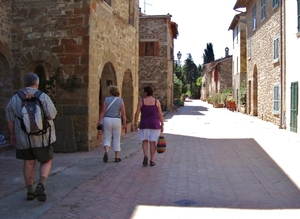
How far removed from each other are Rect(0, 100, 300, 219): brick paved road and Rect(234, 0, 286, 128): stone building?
800 cm

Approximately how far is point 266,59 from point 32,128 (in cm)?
1698

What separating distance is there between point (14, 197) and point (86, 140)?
14.5ft

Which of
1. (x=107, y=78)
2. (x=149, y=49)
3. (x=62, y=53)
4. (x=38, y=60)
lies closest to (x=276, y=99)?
(x=107, y=78)

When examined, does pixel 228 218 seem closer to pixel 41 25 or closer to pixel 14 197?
pixel 14 197

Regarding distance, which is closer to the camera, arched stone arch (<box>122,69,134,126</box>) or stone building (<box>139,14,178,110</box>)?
arched stone arch (<box>122,69,134,126</box>)

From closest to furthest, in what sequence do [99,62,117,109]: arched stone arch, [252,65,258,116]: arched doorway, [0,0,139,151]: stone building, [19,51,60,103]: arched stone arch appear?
[0,0,139,151]: stone building < [19,51,60,103]: arched stone arch < [99,62,117,109]: arched stone arch < [252,65,258,116]: arched doorway

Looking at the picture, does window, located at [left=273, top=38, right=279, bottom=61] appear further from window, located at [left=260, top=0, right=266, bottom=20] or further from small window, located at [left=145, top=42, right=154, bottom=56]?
small window, located at [left=145, top=42, right=154, bottom=56]

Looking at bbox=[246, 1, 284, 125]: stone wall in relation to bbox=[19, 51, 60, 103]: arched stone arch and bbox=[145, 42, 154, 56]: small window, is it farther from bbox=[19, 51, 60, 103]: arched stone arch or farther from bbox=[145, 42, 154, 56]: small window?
bbox=[19, 51, 60, 103]: arched stone arch

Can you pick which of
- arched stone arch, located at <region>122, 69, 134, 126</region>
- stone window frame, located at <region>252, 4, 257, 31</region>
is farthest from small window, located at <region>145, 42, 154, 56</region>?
arched stone arch, located at <region>122, 69, 134, 126</region>

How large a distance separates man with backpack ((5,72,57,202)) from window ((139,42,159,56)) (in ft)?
85.7

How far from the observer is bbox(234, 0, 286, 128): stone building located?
16516mm

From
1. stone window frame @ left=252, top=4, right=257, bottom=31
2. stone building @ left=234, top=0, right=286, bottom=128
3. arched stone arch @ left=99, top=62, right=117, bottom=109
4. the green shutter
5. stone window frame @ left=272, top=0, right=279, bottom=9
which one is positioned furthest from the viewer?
stone window frame @ left=252, top=4, right=257, bottom=31

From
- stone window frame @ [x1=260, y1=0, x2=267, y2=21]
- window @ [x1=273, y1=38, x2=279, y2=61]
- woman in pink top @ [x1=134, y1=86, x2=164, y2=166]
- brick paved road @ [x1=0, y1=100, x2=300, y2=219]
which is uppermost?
stone window frame @ [x1=260, y1=0, x2=267, y2=21]

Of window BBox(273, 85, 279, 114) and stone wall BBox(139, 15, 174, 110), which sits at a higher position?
stone wall BBox(139, 15, 174, 110)
